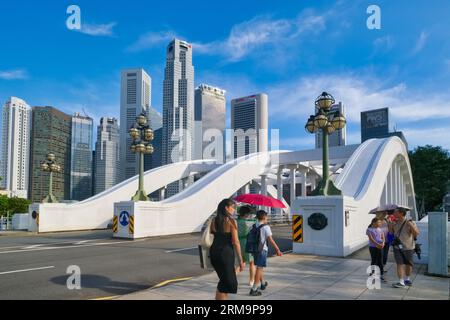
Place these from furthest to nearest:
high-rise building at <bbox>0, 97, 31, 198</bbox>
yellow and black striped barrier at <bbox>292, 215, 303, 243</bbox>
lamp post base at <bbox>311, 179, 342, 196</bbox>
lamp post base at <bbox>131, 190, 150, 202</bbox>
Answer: high-rise building at <bbox>0, 97, 31, 198</bbox> < lamp post base at <bbox>131, 190, 150, 202</bbox> < lamp post base at <bbox>311, 179, 342, 196</bbox> < yellow and black striped barrier at <bbox>292, 215, 303, 243</bbox>

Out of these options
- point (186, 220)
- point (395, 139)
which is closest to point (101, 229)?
point (186, 220)

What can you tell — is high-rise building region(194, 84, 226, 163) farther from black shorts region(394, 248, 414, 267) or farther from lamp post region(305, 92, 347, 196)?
black shorts region(394, 248, 414, 267)

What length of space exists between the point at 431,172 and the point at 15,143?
317 ft

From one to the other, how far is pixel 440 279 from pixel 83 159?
11081 cm

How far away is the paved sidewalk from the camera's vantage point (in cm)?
618

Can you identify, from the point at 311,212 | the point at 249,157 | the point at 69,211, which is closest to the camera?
the point at 311,212

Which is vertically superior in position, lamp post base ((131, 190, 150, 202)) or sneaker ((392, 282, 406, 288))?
lamp post base ((131, 190, 150, 202))

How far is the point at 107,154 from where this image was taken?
360 feet

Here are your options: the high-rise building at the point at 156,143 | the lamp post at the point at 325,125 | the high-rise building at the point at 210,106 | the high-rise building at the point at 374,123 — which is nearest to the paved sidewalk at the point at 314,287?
the lamp post at the point at 325,125

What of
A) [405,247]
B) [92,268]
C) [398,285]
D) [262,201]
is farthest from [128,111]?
[398,285]

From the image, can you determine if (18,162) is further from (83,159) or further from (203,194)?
(203,194)

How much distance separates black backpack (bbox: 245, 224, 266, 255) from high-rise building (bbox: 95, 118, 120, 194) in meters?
91.6

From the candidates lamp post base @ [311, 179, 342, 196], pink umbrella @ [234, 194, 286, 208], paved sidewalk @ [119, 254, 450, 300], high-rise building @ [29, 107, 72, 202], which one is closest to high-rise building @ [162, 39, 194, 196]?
high-rise building @ [29, 107, 72, 202]

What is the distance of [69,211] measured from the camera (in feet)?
73.0
